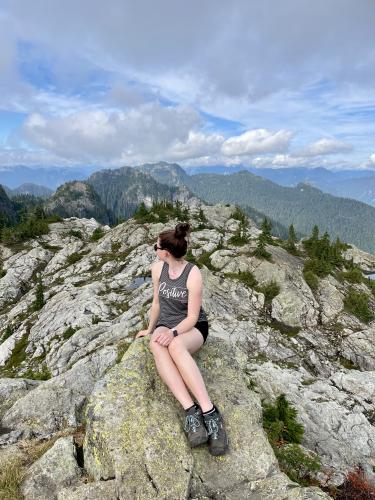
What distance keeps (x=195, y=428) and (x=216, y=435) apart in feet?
1.69

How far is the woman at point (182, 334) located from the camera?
764cm

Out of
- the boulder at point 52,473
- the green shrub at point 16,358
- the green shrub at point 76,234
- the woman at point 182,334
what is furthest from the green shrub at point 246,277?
the green shrub at point 76,234

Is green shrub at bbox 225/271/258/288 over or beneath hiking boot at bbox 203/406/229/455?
beneath

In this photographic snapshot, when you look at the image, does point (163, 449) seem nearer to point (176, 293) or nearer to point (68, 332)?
point (176, 293)

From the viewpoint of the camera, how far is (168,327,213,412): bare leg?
7.88 metres

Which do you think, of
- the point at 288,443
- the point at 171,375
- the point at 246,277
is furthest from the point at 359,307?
the point at 171,375

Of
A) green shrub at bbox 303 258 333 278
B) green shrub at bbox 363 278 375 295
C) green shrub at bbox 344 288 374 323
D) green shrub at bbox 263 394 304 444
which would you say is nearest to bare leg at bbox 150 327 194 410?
green shrub at bbox 263 394 304 444

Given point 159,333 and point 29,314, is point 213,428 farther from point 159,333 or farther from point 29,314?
point 29,314

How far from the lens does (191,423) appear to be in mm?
7598

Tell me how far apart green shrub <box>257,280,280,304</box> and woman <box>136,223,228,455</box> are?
137 feet

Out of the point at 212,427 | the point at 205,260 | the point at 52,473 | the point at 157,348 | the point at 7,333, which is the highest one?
the point at 157,348

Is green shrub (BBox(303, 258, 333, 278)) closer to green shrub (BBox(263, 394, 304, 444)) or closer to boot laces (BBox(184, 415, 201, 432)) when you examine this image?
green shrub (BBox(263, 394, 304, 444))

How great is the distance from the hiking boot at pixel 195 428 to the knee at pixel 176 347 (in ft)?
4.36

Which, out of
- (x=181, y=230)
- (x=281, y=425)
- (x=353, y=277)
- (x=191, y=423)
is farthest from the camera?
(x=353, y=277)
